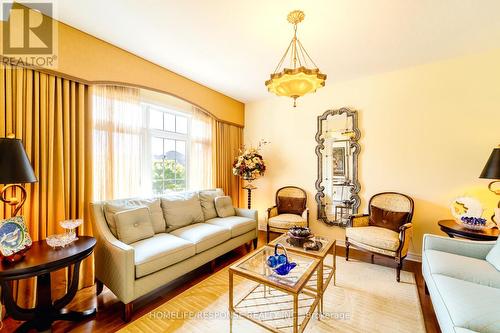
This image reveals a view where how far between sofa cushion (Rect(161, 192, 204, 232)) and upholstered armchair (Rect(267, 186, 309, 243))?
1197mm

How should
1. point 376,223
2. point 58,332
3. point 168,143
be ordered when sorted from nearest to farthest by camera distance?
point 58,332, point 376,223, point 168,143

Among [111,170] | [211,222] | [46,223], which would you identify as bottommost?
[211,222]

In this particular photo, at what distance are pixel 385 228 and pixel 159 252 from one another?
2.92 meters

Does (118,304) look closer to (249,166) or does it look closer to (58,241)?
(58,241)

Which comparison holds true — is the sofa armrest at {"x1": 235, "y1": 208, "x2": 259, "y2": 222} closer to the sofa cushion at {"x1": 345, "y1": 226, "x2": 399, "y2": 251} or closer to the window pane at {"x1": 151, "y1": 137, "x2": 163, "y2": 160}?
the sofa cushion at {"x1": 345, "y1": 226, "x2": 399, "y2": 251}

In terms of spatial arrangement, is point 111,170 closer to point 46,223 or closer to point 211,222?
point 46,223

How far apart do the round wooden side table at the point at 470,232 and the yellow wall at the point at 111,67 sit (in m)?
3.84

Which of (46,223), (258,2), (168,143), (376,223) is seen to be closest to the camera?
(258,2)

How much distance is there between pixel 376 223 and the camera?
307 cm

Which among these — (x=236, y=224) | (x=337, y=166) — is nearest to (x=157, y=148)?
(x=236, y=224)

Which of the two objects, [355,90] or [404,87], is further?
[355,90]

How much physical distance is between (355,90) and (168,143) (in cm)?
321

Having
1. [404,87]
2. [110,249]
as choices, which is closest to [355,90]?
[404,87]

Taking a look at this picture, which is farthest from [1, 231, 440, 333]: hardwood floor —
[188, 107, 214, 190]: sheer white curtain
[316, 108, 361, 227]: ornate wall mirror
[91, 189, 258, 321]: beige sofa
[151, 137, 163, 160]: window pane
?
[151, 137, 163, 160]: window pane
